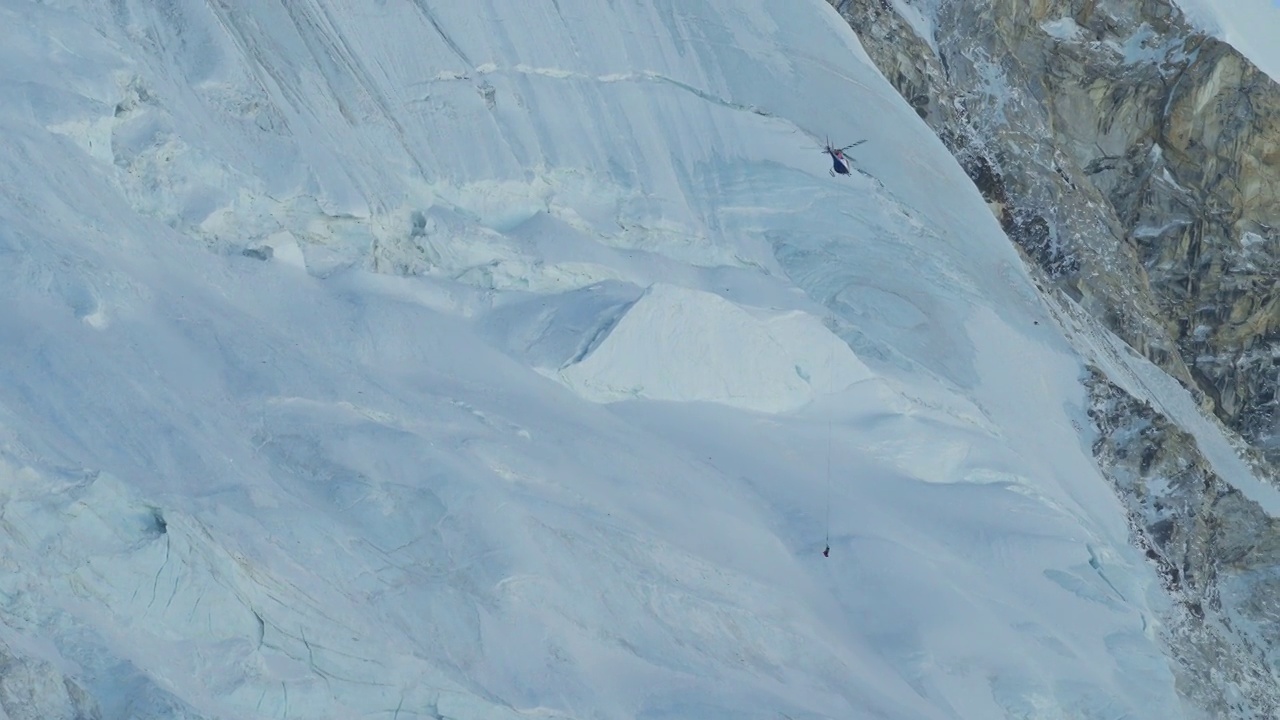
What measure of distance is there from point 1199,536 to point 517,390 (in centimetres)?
1136

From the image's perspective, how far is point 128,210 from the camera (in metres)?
19.8

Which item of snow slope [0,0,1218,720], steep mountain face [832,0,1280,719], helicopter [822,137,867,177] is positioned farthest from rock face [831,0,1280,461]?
helicopter [822,137,867,177]

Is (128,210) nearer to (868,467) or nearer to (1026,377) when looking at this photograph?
(868,467)

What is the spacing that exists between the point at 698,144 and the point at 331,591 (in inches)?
418

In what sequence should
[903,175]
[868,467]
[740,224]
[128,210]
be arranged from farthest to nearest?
[903,175] < [740,224] < [868,467] < [128,210]

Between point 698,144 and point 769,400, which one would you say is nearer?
point 769,400

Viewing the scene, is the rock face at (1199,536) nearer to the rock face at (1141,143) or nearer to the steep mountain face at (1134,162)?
the steep mountain face at (1134,162)

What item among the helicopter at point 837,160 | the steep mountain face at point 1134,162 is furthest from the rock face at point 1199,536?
the helicopter at point 837,160

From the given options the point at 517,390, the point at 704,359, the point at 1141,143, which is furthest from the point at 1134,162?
the point at 517,390

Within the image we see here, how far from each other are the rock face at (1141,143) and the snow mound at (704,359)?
346 inches

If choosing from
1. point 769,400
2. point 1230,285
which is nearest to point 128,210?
point 769,400

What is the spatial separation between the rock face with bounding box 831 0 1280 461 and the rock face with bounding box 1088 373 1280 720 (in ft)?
14.6

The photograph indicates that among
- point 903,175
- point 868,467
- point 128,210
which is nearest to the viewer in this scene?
point 128,210

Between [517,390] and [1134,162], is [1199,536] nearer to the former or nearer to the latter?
[1134,162]
